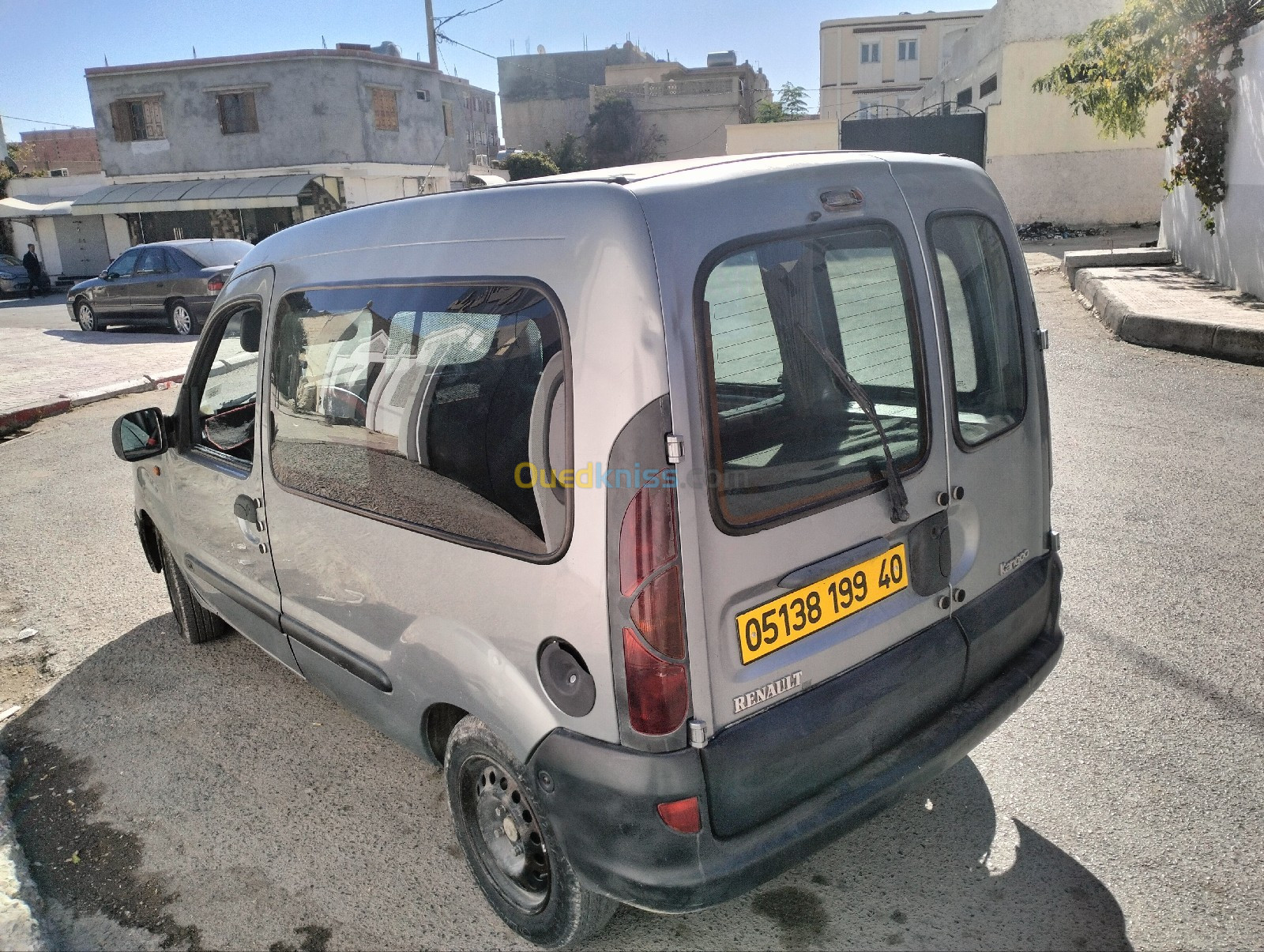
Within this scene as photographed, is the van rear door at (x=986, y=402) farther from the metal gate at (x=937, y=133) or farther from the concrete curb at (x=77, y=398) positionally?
the metal gate at (x=937, y=133)

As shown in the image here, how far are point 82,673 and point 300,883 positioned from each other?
2.22 meters

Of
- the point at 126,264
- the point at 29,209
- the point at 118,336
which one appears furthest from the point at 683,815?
the point at 29,209

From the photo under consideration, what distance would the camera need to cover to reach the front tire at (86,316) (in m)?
18.3

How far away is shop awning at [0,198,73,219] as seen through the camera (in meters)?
35.0

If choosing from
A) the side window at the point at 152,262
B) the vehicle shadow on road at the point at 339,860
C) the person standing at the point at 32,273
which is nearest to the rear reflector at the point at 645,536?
the vehicle shadow on road at the point at 339,860

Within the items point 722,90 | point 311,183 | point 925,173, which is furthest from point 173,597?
point 722,90

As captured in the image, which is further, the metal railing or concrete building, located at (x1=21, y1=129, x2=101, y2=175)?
concrete building, located at (x1=21, y1=129, x2=101, y2=175)

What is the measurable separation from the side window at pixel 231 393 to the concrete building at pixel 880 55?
59.1 metres

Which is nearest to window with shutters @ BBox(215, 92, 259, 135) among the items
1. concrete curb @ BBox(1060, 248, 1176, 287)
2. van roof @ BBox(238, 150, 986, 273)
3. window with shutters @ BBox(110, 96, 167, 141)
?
window with shutters @ BBox(110, 96, 167, 141)

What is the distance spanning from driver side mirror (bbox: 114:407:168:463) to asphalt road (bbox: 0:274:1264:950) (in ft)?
3.60

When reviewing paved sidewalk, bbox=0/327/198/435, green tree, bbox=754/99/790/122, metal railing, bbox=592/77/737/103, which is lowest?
paved sidewalk, bbox=0/327/198/435

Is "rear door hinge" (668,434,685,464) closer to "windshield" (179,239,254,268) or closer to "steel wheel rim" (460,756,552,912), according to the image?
"steel wheel rim" (460,756,552,912)

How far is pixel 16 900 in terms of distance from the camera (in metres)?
2.83

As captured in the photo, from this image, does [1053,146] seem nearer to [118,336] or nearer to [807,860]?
[118,336]
